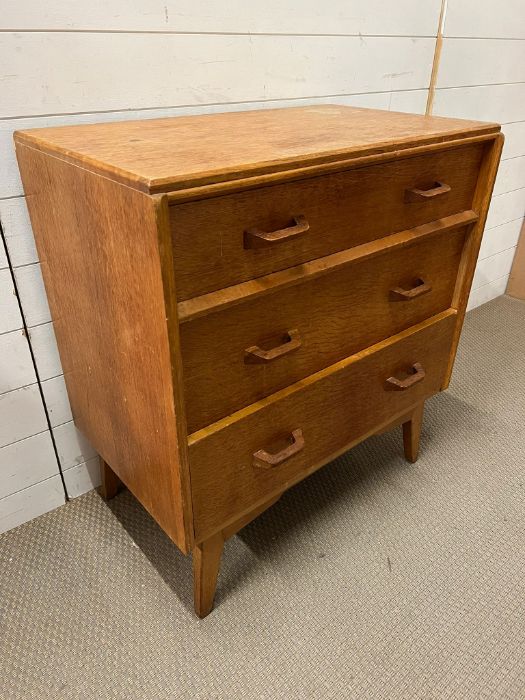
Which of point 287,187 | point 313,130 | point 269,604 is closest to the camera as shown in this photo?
point 287,187

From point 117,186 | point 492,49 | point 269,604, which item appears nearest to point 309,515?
point 269,604

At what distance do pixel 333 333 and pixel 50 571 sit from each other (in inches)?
30.7

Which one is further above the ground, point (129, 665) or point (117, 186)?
point (117, 186)

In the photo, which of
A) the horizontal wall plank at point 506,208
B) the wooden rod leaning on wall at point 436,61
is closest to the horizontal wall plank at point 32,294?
the wooden rod leaning on wall at point 436,61

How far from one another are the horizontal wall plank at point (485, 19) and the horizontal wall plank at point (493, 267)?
801mm

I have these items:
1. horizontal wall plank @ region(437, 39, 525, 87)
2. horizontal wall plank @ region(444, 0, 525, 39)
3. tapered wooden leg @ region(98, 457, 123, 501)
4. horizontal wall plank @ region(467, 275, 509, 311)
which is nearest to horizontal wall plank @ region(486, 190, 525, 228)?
horizontal wall plank @ region(467, 275, 509, 311)

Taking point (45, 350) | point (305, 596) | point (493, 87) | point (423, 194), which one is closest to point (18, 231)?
point (45, 350)

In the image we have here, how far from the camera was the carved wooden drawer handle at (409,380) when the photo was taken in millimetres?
1091

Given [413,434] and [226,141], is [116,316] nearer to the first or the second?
[226,141]

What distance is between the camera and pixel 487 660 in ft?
3.18

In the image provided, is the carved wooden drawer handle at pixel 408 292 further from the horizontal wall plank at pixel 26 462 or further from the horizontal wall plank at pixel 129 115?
the horizontal wall plank at pixel 26 462

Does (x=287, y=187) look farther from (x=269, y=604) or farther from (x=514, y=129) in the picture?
(x=514, y=129)

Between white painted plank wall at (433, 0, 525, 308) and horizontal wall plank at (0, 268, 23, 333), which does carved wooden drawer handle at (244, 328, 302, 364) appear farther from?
white painted plank wall at (433, 0, 525, 308)

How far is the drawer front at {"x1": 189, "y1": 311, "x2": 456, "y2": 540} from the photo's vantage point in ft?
2.77
